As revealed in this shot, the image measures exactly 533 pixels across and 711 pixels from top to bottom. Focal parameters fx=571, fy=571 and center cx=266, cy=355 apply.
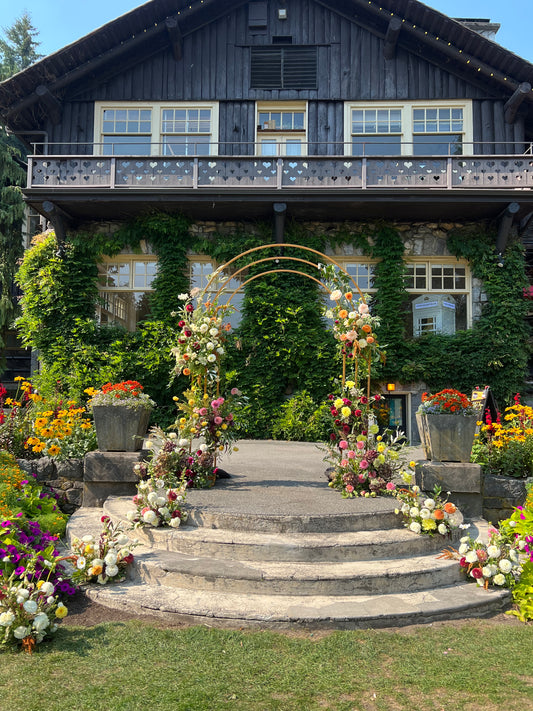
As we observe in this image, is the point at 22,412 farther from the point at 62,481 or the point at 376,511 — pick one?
the point at 376,511

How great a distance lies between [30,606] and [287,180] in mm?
10389

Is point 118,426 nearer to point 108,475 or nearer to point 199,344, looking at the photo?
point 108,475

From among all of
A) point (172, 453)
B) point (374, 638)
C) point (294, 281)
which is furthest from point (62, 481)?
point (294, 281)

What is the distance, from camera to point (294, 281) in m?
12.7

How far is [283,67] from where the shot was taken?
13664 mm

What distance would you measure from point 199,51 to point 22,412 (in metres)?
10.2

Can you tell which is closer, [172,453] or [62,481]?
[172,453]

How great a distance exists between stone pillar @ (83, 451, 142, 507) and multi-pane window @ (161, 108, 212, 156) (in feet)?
30.4

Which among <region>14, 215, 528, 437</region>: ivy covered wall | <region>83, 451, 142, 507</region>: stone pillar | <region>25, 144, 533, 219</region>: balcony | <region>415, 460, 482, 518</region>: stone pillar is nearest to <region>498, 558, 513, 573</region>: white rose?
<region>415, 460, 482, 518</region>: stone pillar

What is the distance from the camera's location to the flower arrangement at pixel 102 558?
15.1ft

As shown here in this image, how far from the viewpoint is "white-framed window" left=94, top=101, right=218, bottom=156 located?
13734 mm

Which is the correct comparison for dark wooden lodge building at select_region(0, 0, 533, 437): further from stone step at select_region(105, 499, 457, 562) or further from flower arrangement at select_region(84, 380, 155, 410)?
Result: stone step at select_region(105, 499, 457, 562)

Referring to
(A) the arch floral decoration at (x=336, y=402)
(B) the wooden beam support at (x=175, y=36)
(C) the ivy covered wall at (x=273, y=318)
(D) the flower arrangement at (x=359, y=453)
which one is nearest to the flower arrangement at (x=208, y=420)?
(A) the arch floral decoration at (x=336, y=402)

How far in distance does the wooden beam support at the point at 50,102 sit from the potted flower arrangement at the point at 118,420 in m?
9.63
